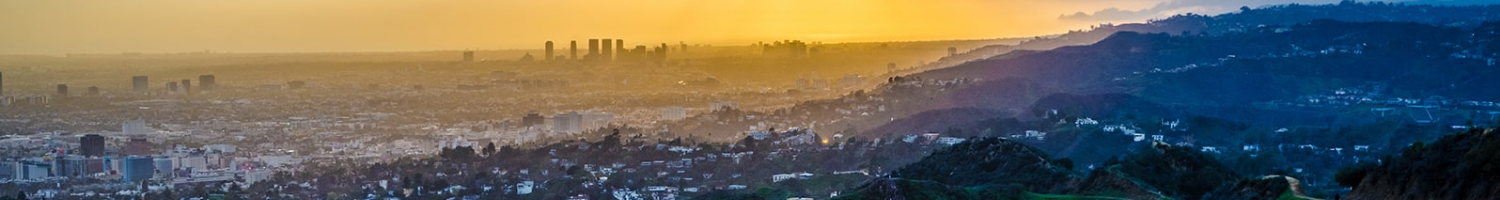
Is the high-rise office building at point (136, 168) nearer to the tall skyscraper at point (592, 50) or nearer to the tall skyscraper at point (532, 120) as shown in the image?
the tall skyscraper at point (532, 120)

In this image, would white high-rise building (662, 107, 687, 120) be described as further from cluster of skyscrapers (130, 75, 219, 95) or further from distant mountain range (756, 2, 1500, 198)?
cluster of skyscrapers (130, 75, 219, 95)

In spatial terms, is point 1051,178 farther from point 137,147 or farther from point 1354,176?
point 137,147

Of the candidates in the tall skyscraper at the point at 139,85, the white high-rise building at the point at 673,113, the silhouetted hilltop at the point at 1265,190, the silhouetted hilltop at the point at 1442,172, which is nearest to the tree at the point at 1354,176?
the silhouetted hilltop at the point at 1442,172

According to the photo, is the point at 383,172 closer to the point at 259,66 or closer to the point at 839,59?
the point at 259,66

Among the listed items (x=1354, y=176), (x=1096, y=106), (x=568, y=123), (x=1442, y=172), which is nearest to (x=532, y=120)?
(x=568, y=123)

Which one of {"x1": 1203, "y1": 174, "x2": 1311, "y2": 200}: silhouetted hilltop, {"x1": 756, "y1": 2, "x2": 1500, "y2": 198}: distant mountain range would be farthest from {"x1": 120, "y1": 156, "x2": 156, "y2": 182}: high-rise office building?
{"x1": 1203, "y1": 174, "x2": 1311, "y2": 200}: silhouetted hilltop

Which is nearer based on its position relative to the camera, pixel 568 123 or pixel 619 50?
pixel 568 123

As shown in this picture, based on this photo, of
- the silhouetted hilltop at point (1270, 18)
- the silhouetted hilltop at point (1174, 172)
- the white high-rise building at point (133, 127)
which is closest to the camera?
the silhouetted hilltop at point (1174, 172)
